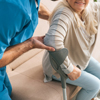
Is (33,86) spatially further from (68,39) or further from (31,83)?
(68,39)

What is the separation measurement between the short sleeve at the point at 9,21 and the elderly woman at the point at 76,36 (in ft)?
0.90

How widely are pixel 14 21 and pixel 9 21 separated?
2cm

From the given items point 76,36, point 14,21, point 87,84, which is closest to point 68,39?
point 76,36

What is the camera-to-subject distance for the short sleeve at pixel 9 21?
0.53 m

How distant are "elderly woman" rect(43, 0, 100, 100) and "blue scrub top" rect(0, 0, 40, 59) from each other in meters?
0.22

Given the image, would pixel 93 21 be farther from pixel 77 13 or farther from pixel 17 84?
pixel 17 84

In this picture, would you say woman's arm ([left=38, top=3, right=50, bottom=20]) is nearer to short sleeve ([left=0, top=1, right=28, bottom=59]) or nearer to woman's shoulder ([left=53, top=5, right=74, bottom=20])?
woman's shoulder ([left=53, top=5, right=74, bottom=20])

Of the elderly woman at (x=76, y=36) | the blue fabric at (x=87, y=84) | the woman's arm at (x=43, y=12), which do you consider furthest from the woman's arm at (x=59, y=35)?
the woman's arm at (x=43, y=12)

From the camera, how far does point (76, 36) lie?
93 cm


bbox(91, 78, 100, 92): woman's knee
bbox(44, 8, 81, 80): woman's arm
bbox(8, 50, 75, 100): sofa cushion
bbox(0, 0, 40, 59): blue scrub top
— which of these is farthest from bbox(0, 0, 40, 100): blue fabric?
bbox(91, 78, 100, 92): woman's knee

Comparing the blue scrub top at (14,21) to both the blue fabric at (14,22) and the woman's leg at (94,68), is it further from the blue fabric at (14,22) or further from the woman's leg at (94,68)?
the woman's leg at (94,68)

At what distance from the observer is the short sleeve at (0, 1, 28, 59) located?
527mm

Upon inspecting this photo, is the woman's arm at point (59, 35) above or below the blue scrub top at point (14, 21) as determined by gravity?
below

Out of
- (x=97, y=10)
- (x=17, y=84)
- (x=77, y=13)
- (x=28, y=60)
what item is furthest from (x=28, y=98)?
(x=97, y=10)
